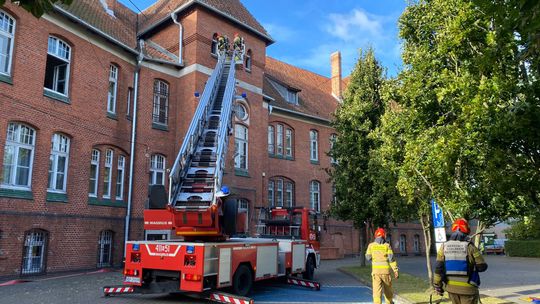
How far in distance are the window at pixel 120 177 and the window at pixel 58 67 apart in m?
3.64

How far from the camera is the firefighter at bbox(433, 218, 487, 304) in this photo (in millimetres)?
6090

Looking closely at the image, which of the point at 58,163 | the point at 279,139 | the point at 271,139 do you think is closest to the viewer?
the point at 58,163

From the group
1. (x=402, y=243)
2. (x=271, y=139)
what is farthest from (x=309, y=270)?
(x=402, y=243)

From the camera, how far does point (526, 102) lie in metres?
7.22

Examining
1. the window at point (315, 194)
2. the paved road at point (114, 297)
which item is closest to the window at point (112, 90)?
the paved road at point (114, 297)

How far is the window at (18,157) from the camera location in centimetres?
1454

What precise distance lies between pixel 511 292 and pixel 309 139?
1828 centimetres

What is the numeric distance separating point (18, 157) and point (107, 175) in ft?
12.9

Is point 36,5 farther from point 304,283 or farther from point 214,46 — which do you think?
point 214,46

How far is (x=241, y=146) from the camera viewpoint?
77.9ft

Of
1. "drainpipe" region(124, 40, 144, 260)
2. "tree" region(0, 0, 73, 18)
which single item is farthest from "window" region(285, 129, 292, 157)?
"tree" region(0, 0, 73, 18)

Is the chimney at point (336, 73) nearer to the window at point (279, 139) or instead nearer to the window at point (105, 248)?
the window at point (279, 139)

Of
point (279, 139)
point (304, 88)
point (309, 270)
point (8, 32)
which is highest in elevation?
point (304, 88)

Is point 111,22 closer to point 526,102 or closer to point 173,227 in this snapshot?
point 173,227
